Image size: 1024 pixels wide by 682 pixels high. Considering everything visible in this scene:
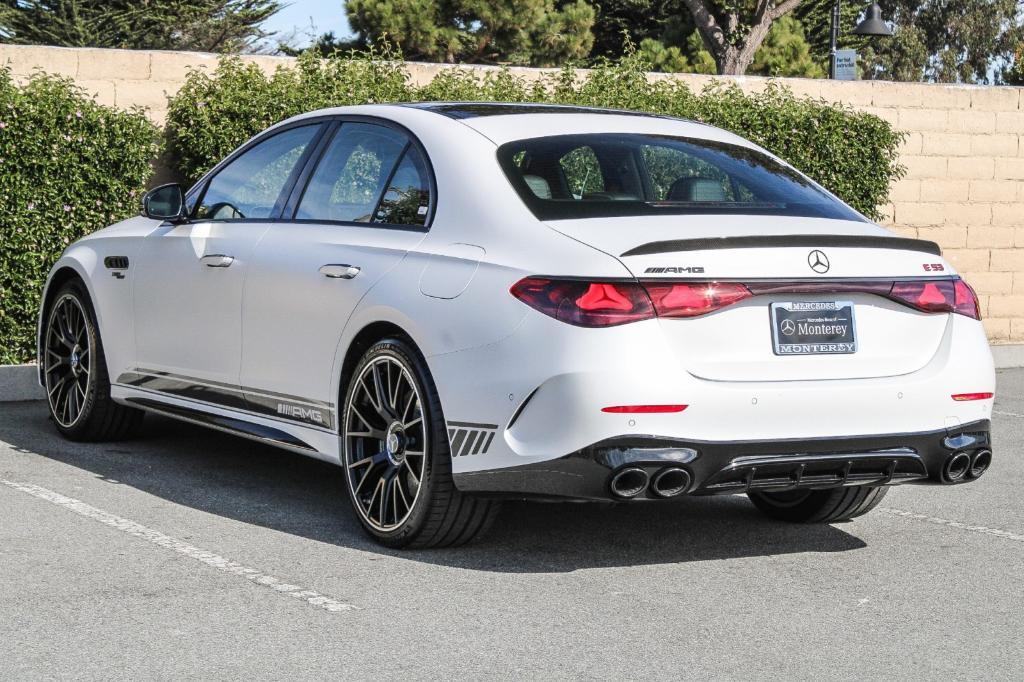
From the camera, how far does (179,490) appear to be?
6879 mm

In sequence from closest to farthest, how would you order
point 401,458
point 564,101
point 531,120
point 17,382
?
point 401,458, point 531,120, point 17,382, point 564,101

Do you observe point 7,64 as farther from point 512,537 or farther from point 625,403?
point 625,403

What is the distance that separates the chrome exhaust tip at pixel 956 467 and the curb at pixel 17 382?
20.7 feet

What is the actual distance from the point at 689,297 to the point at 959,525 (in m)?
2.21

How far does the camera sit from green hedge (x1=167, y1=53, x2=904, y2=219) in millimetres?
10938

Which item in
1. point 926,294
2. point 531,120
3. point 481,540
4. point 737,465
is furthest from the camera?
point 531,120

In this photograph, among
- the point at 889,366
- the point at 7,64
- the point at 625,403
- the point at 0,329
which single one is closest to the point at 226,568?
the point at 625,403

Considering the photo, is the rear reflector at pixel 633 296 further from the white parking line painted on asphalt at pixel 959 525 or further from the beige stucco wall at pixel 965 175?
the beige stucco wall at pixel 965 175

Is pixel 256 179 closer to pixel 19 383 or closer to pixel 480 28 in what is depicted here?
pixel 19 383

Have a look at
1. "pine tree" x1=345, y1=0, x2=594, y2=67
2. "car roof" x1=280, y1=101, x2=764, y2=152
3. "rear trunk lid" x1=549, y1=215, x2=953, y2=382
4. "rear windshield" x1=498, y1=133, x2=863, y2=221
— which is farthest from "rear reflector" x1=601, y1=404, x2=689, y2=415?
"pine tree" x1=345, y1=0, x2=594, y2=67

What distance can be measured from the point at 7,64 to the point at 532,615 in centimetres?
725

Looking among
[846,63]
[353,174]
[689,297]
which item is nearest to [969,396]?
[689,297]

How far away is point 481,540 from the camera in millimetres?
5922

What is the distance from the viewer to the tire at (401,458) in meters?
5.43
